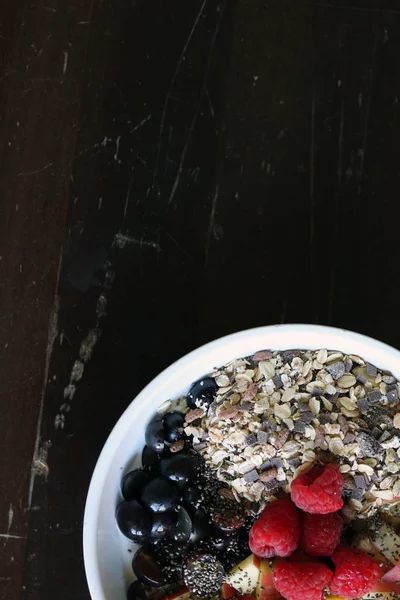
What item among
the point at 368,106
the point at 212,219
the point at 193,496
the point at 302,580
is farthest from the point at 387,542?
the point at 368,106

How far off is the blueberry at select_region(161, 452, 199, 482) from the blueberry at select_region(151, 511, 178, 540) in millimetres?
47

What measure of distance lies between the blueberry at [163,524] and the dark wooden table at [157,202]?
0.23 m

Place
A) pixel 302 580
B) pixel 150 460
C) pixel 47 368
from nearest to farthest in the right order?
pixel 302 580, pixel 150 460, pixel 47 368

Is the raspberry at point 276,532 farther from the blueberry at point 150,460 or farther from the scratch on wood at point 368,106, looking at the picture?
the scratch on wood at point 368,106

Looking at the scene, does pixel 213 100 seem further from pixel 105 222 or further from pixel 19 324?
pixel 19 324

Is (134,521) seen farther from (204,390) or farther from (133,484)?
(204,390)

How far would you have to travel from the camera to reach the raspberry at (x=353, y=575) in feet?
2.69

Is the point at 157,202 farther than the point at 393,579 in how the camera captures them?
Yes

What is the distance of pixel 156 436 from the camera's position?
0.88 meters

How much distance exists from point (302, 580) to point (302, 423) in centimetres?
19

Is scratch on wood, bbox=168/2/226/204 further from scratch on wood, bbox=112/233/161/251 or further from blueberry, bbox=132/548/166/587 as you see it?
blueberry, bbox=132/548/166/587

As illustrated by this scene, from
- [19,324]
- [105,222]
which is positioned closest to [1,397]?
[19,324]

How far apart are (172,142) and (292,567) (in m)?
0.71

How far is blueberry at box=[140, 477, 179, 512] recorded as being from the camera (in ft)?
2.83
